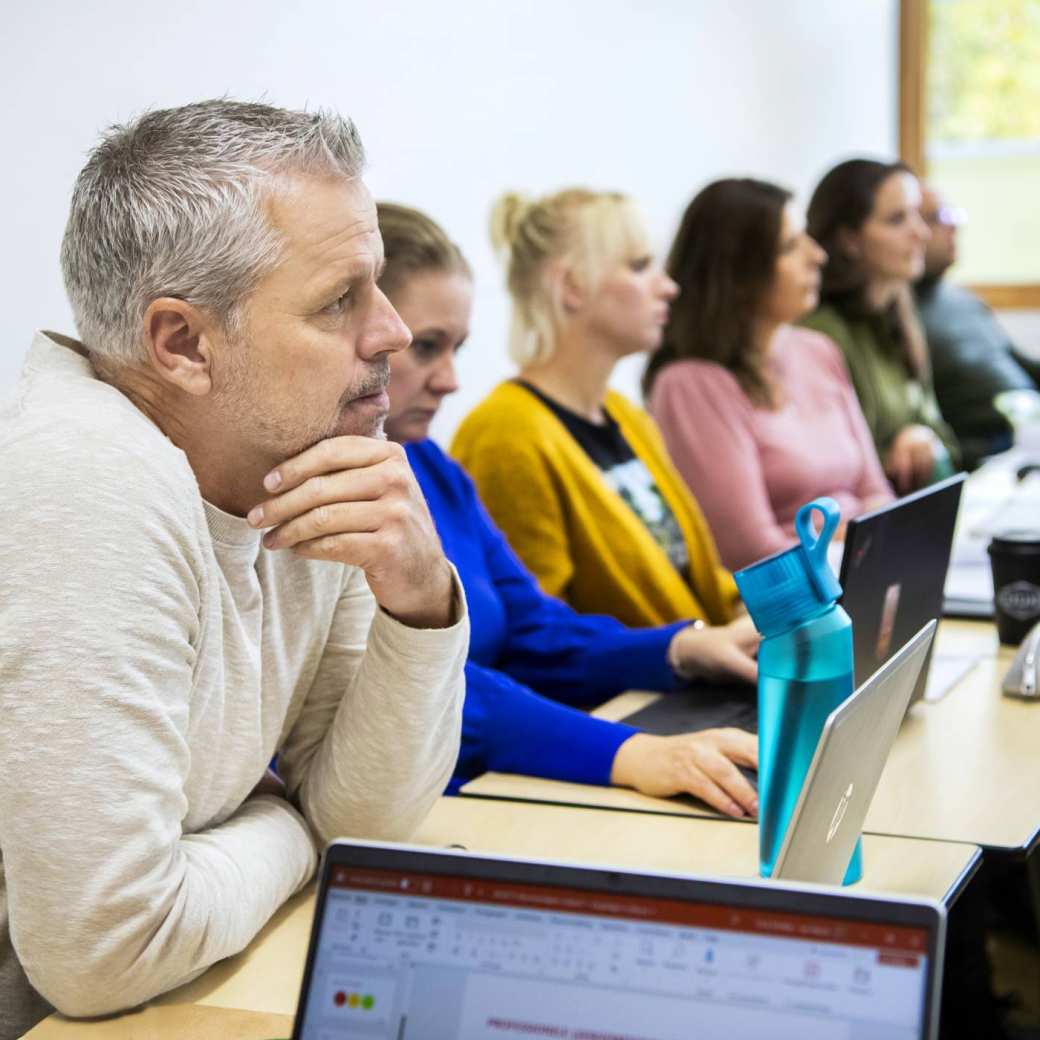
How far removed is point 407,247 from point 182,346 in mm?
743

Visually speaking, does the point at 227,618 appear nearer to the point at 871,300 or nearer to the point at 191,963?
the point at 191,963

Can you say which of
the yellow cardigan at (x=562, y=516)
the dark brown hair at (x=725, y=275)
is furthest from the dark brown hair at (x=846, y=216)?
the yellow cardigan at (x=562, y=516)

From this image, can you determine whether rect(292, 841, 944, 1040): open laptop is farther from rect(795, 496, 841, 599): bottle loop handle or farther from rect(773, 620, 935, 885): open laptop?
rect(795, 496, 841, 599): bottle loop handle

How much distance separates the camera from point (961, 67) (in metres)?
5.98

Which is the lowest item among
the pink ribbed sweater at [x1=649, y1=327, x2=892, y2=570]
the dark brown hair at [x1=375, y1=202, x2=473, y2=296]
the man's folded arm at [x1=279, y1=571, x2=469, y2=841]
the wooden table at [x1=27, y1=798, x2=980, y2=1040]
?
the pink ribbed sweater at [x1=649, y1=327, x2=892, y2=570]

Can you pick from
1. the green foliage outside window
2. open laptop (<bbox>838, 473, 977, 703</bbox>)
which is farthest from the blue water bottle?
the green foliage outside window

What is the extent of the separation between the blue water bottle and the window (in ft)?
16.9

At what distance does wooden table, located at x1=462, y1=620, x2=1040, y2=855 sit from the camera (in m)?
1.37

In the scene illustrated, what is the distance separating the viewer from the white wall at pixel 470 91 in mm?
1669

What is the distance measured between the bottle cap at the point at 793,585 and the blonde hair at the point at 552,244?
1.38 meters

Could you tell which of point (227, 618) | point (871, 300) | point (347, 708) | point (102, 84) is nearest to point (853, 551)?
point (347, 708)

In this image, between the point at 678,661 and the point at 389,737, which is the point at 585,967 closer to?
the point at 389,737

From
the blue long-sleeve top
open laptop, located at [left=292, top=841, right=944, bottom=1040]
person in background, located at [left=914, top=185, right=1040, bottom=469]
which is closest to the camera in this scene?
open laptop, located at [left=292, top=841, right=944, bottom=1040]

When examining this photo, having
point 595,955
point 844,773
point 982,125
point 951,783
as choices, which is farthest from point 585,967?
point 982,125
